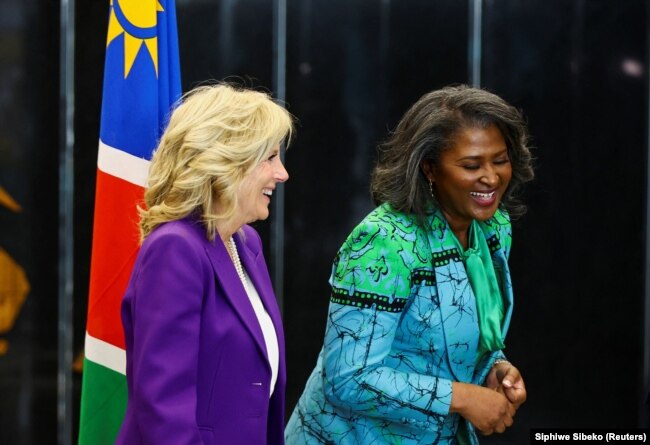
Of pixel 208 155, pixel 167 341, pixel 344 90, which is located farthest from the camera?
pixel 344 90

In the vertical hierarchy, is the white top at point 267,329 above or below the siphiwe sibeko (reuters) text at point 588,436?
above

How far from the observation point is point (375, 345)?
90.8 inches

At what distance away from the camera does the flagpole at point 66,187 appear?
4.52 metres

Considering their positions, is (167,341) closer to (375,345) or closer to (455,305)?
(375,345)

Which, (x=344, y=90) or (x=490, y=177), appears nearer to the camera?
(x=490, y=177)

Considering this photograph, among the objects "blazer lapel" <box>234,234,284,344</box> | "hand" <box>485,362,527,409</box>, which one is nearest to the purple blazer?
"blazer lapel" <box>234,234,284,344</box>

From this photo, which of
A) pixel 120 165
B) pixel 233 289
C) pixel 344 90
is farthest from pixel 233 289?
pixel 344 90

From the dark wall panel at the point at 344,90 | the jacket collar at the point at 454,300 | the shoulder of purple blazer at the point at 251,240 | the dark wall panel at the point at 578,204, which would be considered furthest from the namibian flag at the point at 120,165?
the dark wall panel at the point at 578,204

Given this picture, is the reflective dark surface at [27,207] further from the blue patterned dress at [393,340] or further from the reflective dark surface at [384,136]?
the blue patterned dress at [393,340]

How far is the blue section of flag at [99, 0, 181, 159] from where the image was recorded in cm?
328

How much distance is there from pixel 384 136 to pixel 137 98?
1.94 meters

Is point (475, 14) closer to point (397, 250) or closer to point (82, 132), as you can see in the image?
point (82, 132)

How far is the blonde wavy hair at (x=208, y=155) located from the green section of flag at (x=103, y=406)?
1.35m

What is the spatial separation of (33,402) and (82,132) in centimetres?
125
